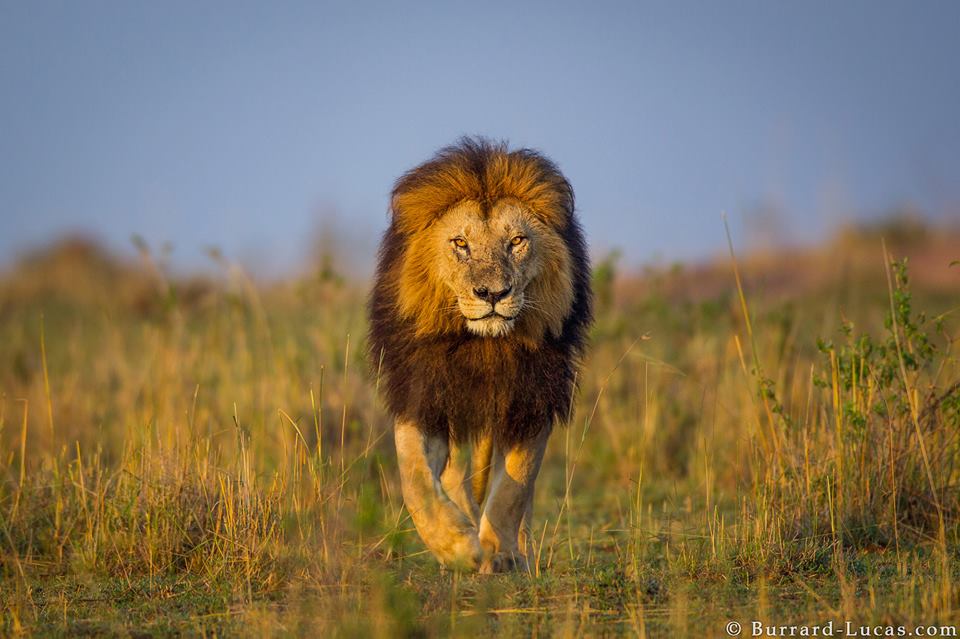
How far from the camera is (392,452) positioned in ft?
24.6

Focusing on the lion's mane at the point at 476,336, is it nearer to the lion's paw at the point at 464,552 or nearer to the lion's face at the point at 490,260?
the lion's face at the point at 490,260

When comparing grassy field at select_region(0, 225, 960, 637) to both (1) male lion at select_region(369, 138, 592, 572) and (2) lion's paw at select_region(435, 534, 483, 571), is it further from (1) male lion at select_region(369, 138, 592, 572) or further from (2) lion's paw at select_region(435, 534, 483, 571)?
(1) male lion at select_region(369, 138, 592, 572)

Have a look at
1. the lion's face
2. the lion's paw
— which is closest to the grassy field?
the lion's paw

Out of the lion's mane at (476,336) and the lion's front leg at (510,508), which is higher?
the lion's mane at (476,336)

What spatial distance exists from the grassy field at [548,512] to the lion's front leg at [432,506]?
0.38ft

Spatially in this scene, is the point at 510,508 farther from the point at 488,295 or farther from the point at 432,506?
the point at 488,295

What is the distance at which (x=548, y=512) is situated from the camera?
21.2 feet

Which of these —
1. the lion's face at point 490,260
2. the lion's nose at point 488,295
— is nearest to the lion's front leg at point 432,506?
the lion's face at point 490,260

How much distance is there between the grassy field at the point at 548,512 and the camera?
3650 mm

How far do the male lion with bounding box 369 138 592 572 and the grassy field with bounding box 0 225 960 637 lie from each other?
Answer: 235 millimetres

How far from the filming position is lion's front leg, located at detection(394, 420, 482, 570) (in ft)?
14.1

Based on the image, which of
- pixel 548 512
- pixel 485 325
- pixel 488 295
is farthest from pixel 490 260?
pixel 548 512

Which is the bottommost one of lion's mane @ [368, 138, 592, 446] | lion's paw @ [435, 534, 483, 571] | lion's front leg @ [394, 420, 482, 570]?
lion's paw @ [435, 534, 483, 571]

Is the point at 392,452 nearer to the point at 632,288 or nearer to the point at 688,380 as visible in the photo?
the point at 688,380
